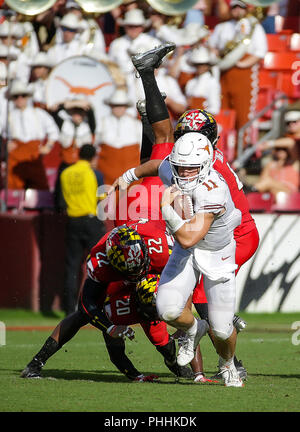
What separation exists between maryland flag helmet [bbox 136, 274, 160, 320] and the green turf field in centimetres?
53

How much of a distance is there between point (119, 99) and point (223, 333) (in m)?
7.16

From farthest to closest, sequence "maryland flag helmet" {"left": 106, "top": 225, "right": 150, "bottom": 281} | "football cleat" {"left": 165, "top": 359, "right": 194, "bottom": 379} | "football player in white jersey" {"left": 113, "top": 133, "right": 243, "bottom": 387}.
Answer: "football cleat" {"left": 165, "top": 359, "right": 194, "bottom": 379}, "maryland flag helmet" {"left": 106, "top": 225, "right": 150, "bottom": 281}, "football player in white jersey" {"left": 113, "top": 133, "right": 243, "bottom": 387}

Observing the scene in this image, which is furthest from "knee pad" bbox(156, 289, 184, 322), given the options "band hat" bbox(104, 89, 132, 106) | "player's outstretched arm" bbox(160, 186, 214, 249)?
"band hat" bbox(104, 89, 132, 106)

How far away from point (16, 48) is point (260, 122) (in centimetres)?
376

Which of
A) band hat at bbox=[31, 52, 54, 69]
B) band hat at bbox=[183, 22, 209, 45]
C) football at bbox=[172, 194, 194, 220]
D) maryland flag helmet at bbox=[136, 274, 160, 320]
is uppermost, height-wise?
band hat at bbox=[183, 22, 209, 45]

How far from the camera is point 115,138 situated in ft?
44.2

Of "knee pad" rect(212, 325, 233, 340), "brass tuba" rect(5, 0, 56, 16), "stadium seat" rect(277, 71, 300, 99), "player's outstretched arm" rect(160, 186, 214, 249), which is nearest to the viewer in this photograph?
"player's outstretched arm" rect(160, 186, 214, 249)

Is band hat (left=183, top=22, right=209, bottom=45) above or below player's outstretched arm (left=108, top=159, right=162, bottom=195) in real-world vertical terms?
above

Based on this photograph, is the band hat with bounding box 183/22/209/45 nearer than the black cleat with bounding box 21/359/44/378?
No

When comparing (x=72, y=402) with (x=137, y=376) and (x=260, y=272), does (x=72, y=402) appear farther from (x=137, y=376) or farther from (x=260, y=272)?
(x=260, y=272)

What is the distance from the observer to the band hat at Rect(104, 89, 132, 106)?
13.5 metres

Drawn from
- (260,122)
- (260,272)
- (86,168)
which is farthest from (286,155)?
(86,168)

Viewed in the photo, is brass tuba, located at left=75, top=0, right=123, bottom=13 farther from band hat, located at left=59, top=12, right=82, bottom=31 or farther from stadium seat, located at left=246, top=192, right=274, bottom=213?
stadium seat, located at left=246, top=192, right=274, bottom=213

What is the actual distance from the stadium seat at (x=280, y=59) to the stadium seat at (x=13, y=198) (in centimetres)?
468
